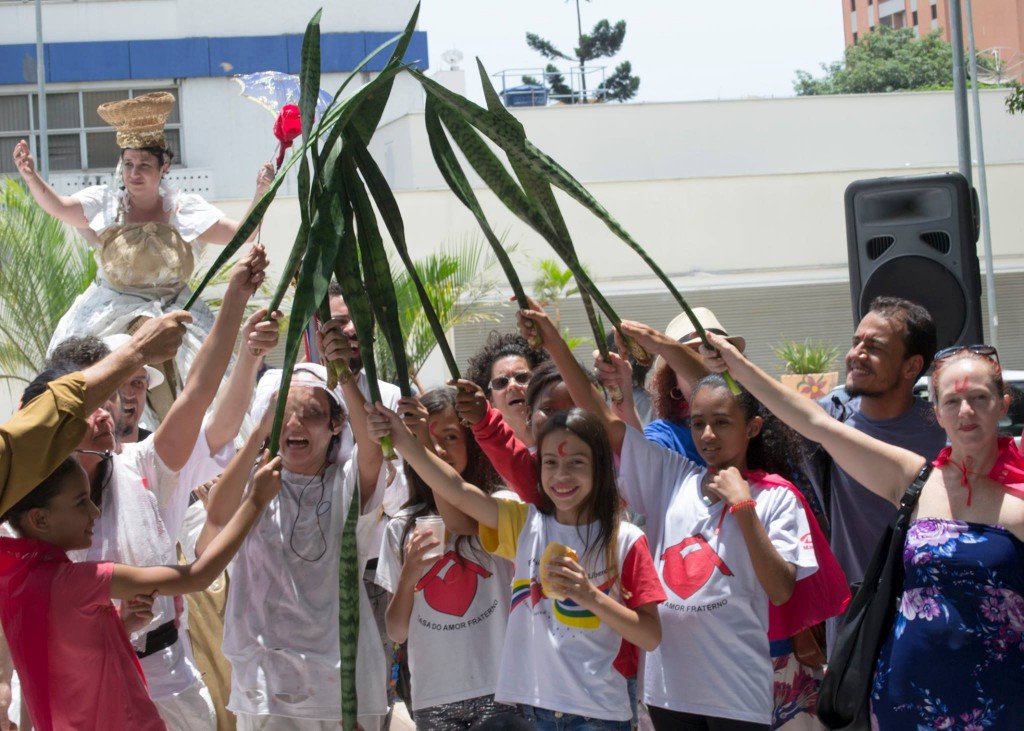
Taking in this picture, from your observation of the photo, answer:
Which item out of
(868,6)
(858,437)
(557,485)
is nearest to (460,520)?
(557,485)

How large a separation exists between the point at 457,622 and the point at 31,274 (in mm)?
9521

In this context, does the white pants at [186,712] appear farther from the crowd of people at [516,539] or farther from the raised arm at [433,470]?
the raised arm at [433,470]

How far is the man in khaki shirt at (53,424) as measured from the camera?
2787mm

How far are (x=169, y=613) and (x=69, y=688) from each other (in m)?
0.63

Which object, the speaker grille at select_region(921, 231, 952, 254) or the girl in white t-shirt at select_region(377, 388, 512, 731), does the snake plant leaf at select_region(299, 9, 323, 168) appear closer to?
the girl in white t-shirt at select_region(377, 388, 512, 731)

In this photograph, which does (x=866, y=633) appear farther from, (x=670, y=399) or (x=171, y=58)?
(x=171, y=58)

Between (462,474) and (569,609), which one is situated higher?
(462,474)

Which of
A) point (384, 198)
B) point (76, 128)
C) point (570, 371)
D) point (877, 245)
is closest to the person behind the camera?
point (384, 198)

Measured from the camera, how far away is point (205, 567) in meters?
3.06

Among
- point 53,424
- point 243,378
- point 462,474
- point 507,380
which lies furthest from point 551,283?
point 53,424

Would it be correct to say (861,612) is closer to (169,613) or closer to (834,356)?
(169,613)

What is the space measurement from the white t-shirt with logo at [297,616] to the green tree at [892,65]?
52655mm

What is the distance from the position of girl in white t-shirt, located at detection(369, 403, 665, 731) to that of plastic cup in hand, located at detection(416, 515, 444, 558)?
14 cm

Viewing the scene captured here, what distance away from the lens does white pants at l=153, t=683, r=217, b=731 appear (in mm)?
3619
